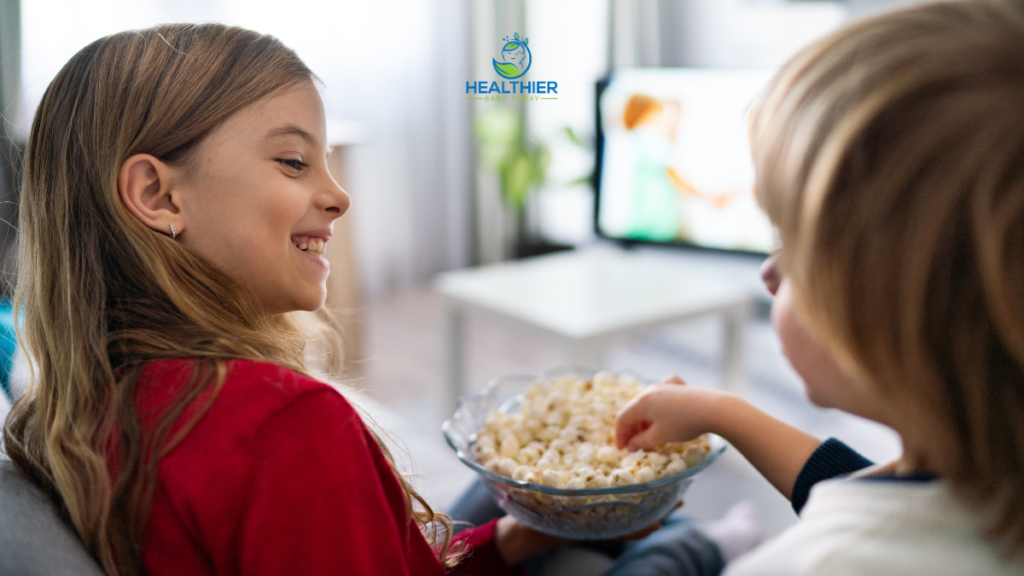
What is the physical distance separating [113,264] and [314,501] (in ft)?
0.98

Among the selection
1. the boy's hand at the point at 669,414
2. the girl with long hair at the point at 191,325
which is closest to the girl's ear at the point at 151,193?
the girl with long hair at the point at 191,325

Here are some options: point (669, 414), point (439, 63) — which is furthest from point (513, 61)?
point (439, 63)

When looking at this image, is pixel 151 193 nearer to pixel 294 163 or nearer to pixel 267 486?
pixel 294 163

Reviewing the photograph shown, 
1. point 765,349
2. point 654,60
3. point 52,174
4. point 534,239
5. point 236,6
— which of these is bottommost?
point 765,349

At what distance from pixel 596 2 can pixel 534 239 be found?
1.23 m

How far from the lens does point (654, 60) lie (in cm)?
334

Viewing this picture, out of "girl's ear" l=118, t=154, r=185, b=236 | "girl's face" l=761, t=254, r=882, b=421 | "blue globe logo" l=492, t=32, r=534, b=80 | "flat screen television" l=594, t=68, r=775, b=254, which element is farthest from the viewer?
"flat screen television" l=594, t=68, r=775, b=254

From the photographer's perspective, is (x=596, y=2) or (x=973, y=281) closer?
(x=973, y=281)

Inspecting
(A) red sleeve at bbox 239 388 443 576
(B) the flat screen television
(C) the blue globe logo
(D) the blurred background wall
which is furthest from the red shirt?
(D) the blurred background wall

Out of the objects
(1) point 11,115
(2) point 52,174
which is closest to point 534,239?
(1) point 11,115

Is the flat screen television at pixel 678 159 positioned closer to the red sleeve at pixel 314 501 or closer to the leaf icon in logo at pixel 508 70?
the leaf icon in logo at pixel 508 70

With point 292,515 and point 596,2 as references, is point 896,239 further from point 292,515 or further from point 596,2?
point 596,2

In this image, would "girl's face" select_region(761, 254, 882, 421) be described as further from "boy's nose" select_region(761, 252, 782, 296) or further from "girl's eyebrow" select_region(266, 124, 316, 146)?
"girl's eyebrow" select_region(266, 124, 316, 146)

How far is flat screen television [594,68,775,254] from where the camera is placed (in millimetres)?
1941
